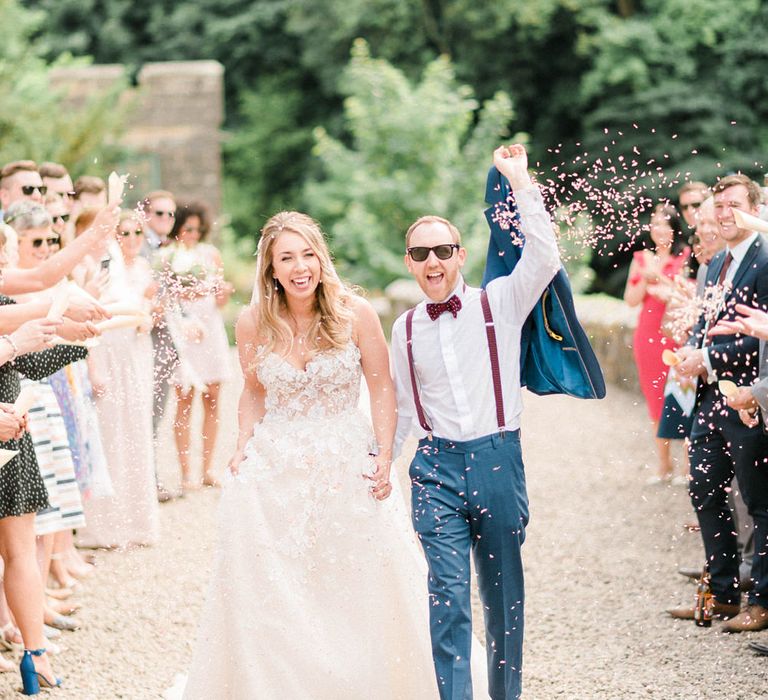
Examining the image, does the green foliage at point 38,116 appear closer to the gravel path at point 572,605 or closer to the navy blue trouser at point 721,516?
the gravel path at point 572,605

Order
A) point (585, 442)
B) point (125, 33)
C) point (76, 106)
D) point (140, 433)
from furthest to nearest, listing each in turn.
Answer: point (125, 33) < point (76, 106) < point (585, 442) < point (140, 433)

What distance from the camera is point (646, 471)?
28.8 ft

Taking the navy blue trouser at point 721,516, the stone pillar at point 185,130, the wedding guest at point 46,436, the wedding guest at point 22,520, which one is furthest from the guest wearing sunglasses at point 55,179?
the stone pillar at point 185,130

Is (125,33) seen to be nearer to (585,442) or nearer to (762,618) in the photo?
(585,442)

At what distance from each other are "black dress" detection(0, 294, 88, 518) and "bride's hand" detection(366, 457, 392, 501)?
1.43 metres

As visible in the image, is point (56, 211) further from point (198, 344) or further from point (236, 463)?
point (198, 344)

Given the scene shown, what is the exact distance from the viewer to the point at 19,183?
607 cm

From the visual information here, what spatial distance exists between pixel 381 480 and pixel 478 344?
0.61m

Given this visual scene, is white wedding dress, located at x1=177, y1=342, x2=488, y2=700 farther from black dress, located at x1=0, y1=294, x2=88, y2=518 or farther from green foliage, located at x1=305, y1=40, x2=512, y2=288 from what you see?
green foliage, located at x1=305, y1=40, x2=512, y2=288

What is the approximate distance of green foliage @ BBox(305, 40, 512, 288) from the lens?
19.2 metres

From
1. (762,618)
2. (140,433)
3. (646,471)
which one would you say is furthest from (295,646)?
(646,471)

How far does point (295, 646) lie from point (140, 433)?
3311 mm

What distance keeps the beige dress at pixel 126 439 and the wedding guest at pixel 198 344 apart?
Answer: 0.68 meters

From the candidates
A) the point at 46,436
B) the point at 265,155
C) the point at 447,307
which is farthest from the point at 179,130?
the point at 447,307
